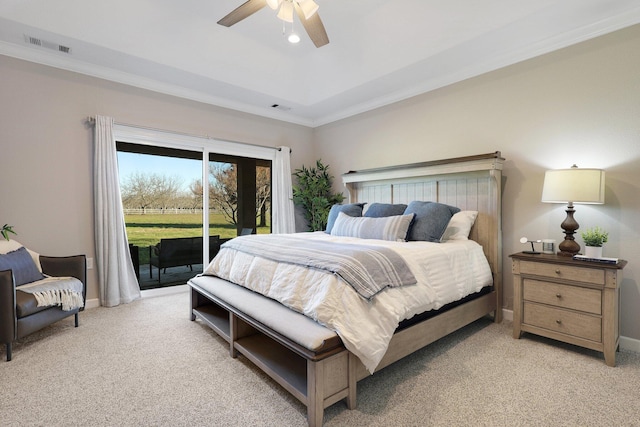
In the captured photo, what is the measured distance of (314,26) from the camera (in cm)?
248

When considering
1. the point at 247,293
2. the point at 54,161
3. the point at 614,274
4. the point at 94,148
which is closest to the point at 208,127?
the point at 94,148

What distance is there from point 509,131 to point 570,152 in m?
0.57

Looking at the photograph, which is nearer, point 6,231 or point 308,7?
point 308,7

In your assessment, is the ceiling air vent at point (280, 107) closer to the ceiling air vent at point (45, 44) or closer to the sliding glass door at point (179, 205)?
the sliding glass door at point (179, 205)

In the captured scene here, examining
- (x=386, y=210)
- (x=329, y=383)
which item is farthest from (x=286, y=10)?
(x=329, y=383)

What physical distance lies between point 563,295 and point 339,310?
192 cm

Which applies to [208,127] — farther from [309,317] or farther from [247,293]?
[309,317]

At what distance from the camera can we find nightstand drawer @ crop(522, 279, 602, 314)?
226cm

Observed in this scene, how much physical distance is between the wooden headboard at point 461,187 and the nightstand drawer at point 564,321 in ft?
1.68

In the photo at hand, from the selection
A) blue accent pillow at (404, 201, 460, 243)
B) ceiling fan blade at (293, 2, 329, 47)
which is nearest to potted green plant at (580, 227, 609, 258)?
blue accent pillow at (404, 201, 460, 243)

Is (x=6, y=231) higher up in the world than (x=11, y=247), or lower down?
higher up

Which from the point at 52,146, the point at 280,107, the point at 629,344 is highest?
the point at 280,107

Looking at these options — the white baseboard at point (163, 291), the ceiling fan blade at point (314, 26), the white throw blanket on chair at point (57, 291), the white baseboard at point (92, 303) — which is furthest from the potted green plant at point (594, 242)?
the white baseboard at point (92, 303)

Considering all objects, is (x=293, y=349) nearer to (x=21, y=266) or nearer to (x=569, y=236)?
(x=569, y=236)
